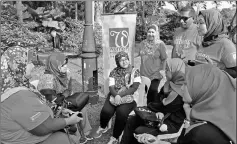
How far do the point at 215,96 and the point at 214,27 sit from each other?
4.40ft

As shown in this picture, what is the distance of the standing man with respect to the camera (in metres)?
3.99

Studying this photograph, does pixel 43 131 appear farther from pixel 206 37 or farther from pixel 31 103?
pixel 206 37

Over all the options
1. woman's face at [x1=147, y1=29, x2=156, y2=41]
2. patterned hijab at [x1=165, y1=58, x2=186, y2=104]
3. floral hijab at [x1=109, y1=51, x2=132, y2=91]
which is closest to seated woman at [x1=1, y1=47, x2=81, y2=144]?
patterned hijab at [x1=165, y1=58, x2=186, y2=104]

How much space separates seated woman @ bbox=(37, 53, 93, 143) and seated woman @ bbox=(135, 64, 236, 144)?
1.53 metres

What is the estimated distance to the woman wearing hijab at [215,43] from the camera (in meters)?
2.82

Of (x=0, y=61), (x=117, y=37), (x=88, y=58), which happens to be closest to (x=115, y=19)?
(x=117, y=37)

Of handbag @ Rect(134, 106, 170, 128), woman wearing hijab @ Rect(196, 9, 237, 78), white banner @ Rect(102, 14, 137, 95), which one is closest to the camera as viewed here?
handbag @ Rect(134, 106, 170, 128)

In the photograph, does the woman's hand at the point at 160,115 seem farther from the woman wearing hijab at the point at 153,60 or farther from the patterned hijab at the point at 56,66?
the patterned hijab at the point at 56,66

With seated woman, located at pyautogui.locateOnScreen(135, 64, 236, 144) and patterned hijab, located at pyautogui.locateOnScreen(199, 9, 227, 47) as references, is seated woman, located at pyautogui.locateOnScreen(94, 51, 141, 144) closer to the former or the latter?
patterned hijab, located at pyautogui.locateOnScreen(199, 9, 227, 47)

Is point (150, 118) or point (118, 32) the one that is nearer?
point (150, 118)

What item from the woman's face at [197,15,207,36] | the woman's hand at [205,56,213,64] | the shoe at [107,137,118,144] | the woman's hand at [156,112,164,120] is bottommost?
the shoe at [107,137,118,144]

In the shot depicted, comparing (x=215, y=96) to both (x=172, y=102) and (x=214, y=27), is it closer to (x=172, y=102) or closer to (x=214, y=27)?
(x=172, y=102)

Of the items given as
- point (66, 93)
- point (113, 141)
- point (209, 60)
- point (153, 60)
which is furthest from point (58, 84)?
point (209, 60)

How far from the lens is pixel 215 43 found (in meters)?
2.99
